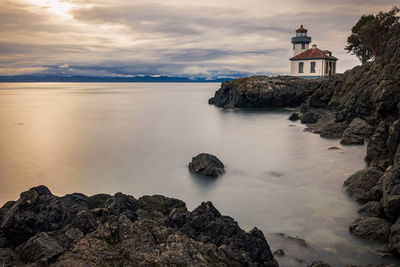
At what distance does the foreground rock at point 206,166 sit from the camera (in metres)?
12.7

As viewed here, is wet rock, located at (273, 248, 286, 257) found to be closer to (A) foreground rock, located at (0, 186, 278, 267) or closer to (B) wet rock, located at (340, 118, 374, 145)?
(A) foreground rock, located at (0, 186, 278, 267)

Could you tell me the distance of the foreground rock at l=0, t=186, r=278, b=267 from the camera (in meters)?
4.36

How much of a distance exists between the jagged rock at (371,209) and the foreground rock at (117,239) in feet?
12.8

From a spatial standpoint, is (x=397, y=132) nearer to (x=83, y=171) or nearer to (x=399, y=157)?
(x=399, y=157)

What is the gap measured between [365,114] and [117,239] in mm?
21709

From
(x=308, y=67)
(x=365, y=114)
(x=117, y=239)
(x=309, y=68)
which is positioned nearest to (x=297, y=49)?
(x=308, y=67)

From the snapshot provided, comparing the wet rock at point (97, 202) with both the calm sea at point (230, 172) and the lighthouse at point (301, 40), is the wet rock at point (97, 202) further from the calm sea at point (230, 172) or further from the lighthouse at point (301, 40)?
the lighthouse at point (301, 40)

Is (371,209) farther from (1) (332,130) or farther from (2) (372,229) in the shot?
(1) (332,130)

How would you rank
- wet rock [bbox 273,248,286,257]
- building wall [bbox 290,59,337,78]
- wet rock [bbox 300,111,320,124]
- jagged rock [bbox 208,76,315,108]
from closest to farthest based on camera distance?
wet rock [bbox 273,248,286,257]
wet rock [bbox 300,111,320,124]
jagged rock [bbox 208,76,315,108]
building wall [bbox 290,59,337,78]

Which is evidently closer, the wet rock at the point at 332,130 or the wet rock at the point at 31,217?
the wet rock at the point at 31,217

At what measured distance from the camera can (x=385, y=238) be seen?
6957 millimetres

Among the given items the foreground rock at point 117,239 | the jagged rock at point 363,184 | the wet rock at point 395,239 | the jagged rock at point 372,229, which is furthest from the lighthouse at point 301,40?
the foreground rock at point 117,239

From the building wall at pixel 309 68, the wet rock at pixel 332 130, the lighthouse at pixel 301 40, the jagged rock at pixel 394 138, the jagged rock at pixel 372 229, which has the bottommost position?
the jagged rock at pixel 372 229

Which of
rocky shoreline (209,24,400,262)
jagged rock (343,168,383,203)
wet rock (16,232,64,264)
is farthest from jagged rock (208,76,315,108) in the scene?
wet rock (16,232,64,264)
